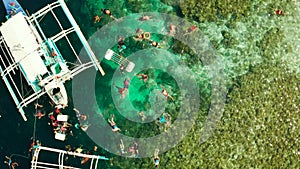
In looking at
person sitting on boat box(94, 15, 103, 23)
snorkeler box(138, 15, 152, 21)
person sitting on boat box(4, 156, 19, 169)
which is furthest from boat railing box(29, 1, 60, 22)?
person sitting on boat box(4, 156, 19, 169)

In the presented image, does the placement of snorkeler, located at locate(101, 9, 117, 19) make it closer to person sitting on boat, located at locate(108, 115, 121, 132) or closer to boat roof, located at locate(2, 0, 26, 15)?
boat roof, located at locate(2, 0, 26, 15)

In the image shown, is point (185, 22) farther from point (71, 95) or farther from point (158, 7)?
point (71, 95)

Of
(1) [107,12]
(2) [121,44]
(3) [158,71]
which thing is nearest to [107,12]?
(1) [107,12]

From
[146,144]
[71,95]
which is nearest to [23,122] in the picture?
[71,95]

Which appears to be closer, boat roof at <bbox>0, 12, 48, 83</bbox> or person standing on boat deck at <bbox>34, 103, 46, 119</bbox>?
boat roof at <bbox>0, 12, 48, 83</bbox>

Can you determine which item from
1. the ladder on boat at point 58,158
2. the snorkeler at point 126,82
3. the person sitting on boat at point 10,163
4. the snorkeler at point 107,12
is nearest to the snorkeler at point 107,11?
the snorkeler at point 107,12

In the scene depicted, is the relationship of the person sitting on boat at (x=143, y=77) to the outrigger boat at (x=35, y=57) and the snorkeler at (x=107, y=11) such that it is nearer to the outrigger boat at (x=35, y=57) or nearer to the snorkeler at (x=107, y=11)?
the outrigger boat at (x=35, y=57)

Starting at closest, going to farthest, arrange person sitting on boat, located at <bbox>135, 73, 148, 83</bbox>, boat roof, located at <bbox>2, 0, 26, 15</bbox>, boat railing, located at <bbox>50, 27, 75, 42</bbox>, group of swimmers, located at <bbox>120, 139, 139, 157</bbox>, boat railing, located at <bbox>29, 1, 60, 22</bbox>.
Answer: group of swimmers, located at <bbox>120, 139, 139, 157</bbox>
person sitting on boat, located at <bbox>135, 73, 148, 83</bbox>
boat railing, located at <bbox>50, 27, 75, 42</bbox>
boat railing, located at <bbox>29, 1, 60, 22</bbox>
boat roof, located at <bbox>2, 0, 26, 15</bbox>
